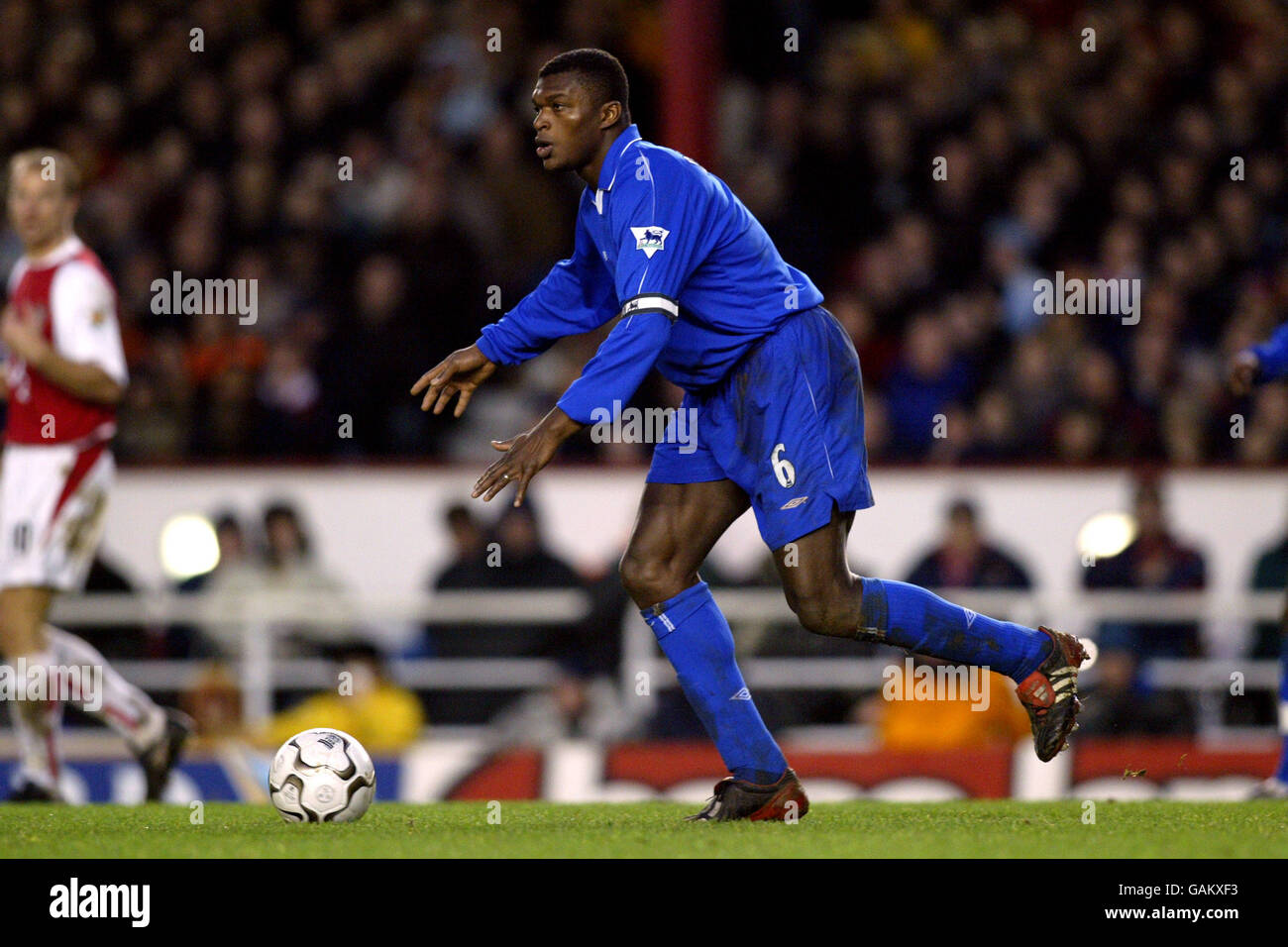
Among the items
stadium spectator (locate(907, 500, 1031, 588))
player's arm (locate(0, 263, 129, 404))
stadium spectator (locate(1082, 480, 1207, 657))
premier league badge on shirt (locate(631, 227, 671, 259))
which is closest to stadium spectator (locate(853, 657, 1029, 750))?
stadium spectator (locate(907, 500, 1031, 588))

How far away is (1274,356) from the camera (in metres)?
7.34

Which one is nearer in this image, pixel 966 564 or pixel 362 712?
pixel 362 712

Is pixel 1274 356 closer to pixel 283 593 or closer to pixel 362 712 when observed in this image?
pixel 362 712

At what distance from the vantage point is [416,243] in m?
12.5

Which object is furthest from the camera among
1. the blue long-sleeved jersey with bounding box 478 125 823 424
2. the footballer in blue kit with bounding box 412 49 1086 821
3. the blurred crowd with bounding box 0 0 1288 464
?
the blurred crowd with bounding box 0 0 1288 464

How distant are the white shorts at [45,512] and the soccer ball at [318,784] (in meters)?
2.15

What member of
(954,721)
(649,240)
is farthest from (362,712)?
(649,240)

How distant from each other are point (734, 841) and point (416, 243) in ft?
25.8

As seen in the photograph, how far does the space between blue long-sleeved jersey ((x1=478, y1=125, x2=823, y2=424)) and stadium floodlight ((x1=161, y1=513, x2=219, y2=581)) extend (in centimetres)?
523

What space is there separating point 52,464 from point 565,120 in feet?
10.3

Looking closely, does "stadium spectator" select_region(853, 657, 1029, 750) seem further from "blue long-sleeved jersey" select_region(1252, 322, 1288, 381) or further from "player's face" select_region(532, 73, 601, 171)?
"player's face" select_region(532, 73, 601, 171)

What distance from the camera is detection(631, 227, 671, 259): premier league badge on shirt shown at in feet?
18.6
